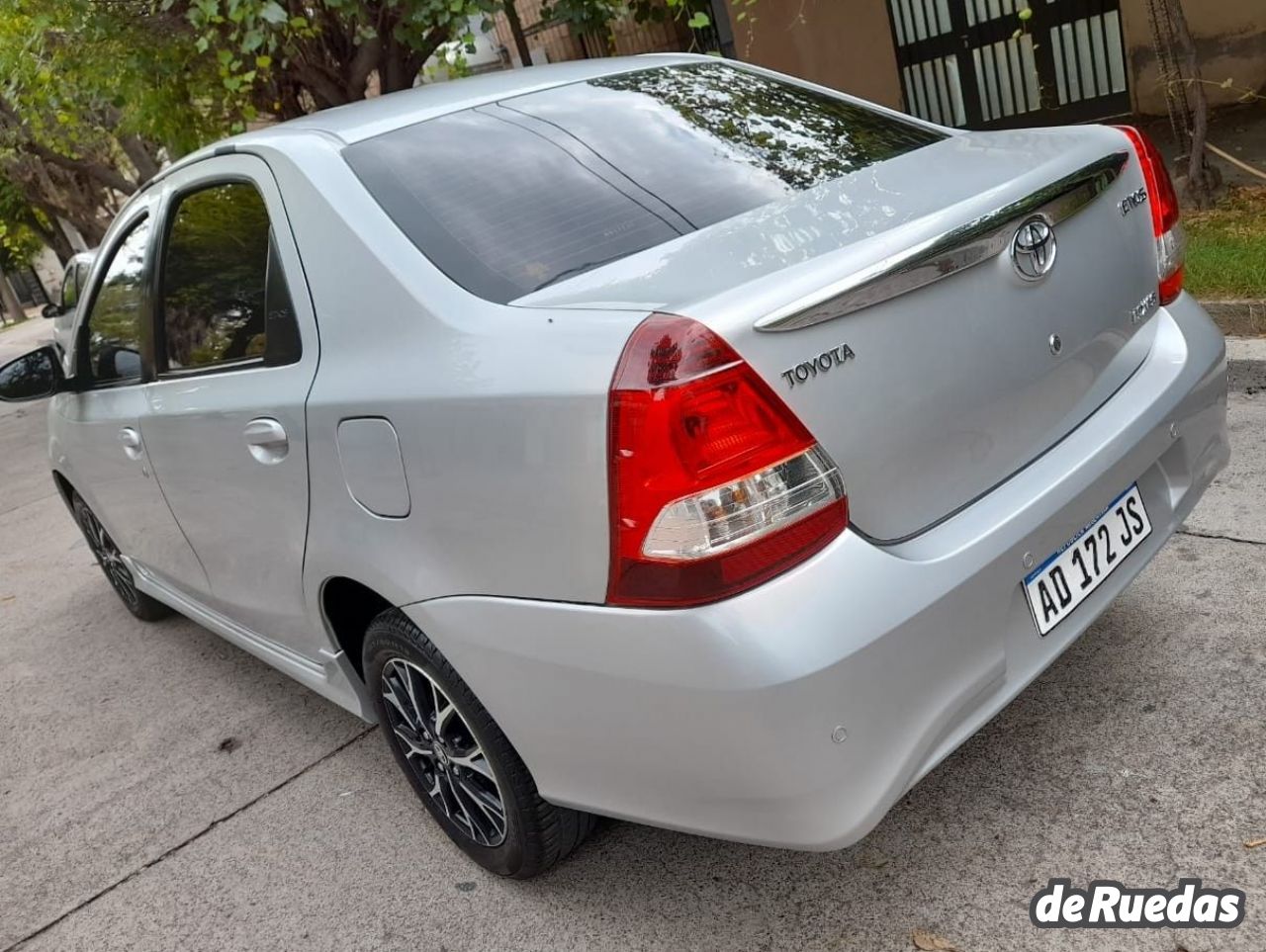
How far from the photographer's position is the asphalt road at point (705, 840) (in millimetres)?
2332

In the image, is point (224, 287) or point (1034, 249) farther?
point (224, 287)

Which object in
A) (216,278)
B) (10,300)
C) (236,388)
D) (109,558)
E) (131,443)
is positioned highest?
(216,278)

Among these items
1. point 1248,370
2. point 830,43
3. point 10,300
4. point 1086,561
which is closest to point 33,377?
point 1086,561

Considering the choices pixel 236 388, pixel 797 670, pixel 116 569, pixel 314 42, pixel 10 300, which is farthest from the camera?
pixel 10 300

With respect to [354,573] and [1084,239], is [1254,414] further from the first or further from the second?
[354,573]

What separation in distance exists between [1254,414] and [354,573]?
3.31m

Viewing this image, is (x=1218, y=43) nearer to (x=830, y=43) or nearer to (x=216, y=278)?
(x=830, y=43)

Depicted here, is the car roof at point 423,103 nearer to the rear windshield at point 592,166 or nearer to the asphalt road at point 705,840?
the rear windshield at point 592,166

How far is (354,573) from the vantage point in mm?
2551

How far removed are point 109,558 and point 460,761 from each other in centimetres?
300

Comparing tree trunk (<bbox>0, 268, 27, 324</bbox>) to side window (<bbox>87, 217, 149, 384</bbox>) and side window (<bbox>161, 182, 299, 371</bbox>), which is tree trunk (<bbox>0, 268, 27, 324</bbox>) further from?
side window (<bbox>161, 182, 299, 371</bbox>)

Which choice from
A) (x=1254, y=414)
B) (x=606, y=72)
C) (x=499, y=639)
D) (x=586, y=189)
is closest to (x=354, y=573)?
(x=499, y=639)

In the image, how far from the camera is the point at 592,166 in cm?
262

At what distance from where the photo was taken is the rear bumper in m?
1.88
